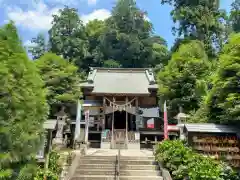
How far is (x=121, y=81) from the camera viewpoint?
79.6 feet

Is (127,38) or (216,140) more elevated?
(127,38)

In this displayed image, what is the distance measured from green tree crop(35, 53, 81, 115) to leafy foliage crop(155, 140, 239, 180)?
26.5 ft

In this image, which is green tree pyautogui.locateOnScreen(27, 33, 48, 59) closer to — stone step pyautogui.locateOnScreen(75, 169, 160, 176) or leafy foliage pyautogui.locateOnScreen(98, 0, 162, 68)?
leafy foliage pyautogui.locateOnScreen(98, 0, 162, 68)

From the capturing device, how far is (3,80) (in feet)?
16.6

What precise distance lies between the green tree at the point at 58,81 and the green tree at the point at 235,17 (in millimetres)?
23948

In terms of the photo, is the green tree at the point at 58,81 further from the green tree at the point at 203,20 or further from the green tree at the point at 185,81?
the green tree at the point at 203,20

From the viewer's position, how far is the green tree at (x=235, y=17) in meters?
33.8

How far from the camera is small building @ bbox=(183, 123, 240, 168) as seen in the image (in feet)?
29.1

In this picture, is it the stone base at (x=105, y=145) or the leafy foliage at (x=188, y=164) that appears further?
the stone base at (x=105, y=145)

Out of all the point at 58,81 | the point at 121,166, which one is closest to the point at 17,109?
the point at 121,166

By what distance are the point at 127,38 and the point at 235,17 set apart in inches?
573

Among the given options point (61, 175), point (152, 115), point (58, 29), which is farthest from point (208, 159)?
point (58, 29)

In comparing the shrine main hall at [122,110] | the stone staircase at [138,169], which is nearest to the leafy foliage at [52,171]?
the stone staircase at [138,169]

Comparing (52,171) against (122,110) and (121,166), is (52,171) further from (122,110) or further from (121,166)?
(122,110)
